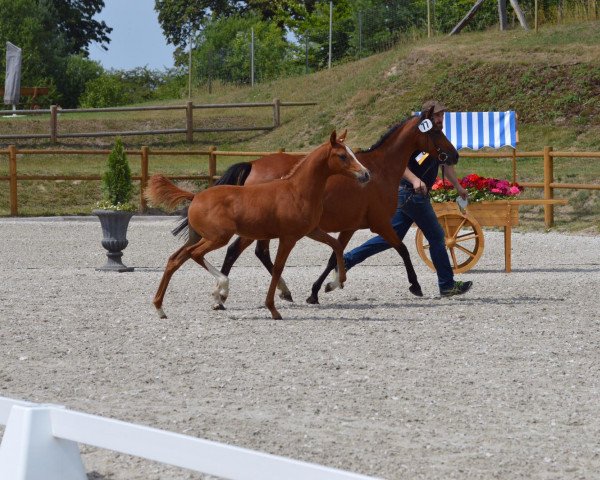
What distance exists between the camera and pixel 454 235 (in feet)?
44.9

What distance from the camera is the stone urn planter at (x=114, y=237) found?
14570 millimetres

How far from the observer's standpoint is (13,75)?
41938 mm

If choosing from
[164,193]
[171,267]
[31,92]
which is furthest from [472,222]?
[31,92]

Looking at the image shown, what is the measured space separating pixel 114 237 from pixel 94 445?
11.2m

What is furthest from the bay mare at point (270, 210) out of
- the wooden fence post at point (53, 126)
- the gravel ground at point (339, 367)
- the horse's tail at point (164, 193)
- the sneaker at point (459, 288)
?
the wooden fence post at point (53, 126)

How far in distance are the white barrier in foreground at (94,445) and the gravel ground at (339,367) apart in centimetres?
144

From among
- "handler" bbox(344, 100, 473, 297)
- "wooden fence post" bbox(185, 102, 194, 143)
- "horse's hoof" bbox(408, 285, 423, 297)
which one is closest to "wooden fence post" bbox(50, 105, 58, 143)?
"wooden fence post" bbox(185, 102, 194, 143)

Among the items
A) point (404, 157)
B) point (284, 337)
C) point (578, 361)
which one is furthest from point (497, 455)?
point (404, 157)

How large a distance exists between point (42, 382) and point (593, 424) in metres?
3.23

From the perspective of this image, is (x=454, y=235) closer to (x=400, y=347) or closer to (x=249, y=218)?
(x=249, y=218)

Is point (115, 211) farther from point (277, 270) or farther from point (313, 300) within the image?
point (277, 270)

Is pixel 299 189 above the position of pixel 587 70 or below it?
below

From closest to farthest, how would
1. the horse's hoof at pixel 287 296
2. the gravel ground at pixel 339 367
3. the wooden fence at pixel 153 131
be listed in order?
the gravel ground at pixel 339 367
the horse's hoof at pixel 287 296
the wooden fence at pixel 153 131

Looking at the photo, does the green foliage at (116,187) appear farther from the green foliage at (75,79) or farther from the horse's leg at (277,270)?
the green foliage at (75,79)
